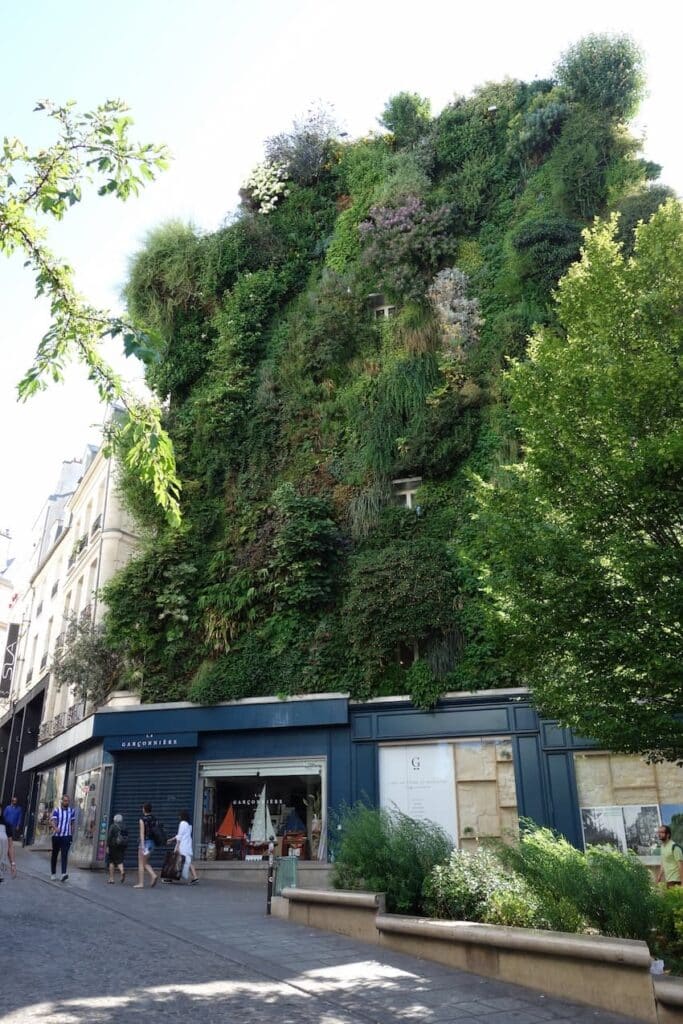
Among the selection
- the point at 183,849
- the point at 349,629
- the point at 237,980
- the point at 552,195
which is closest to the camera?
the point at 237,980

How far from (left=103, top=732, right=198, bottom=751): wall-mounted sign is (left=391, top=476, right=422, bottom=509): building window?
24.0 feet

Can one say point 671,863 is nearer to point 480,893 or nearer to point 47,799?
point 480,893

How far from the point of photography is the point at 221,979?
648 cm

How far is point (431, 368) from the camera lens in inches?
813

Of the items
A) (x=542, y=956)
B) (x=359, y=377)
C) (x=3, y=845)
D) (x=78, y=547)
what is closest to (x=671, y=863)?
(x=542, y=956)

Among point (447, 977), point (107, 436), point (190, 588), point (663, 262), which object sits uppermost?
point (663, 262)

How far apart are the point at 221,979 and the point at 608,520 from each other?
6.33 meters

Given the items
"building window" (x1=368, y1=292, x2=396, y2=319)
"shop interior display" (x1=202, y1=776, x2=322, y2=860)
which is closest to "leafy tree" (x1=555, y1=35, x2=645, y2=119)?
"building window" (x1=368, y1=292, x2=396, y2=319)

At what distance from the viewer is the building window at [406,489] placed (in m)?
19.5

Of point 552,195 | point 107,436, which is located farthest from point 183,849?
point 552,195

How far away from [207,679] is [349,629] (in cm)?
369

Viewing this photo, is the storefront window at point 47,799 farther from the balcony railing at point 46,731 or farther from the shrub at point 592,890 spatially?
the shrub at point 592,890

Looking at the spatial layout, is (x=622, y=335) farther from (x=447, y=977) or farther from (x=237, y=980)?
(x=237, y=980)

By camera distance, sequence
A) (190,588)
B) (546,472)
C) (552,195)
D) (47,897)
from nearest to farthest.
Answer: (546,472)
(47,897)
(190,588)
(552,195)
